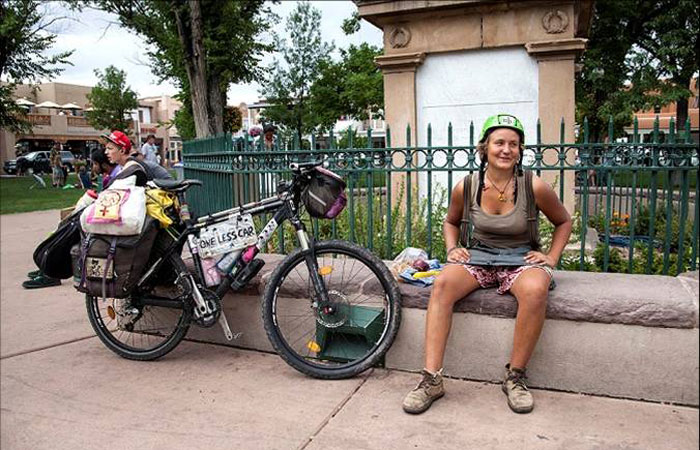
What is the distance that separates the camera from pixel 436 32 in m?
6.35

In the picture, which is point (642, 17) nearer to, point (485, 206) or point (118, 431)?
point (485, 206)

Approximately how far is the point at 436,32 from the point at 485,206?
346cm

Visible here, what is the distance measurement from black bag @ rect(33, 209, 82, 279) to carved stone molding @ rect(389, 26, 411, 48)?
3939 mm

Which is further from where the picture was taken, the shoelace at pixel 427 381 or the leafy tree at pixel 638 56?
the leafy tree at pixel 638 56

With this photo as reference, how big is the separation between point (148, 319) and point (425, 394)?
232 centimetres

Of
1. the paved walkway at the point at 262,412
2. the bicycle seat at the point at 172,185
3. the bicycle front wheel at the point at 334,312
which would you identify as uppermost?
the bicycle seat at the point at 172,185

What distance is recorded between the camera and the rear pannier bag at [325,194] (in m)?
3.65

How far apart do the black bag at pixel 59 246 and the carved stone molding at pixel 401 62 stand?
→ 12.2ft

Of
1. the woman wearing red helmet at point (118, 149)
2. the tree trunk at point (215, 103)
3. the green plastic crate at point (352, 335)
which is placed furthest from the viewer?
the tree trunk at point (215, 103)

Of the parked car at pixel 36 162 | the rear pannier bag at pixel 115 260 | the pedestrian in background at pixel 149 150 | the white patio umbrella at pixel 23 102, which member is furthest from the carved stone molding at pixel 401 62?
the parked car at pixel 36 162

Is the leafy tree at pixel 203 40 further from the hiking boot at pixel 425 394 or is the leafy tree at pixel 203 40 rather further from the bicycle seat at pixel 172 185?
the hiking boot at pixel 425 394

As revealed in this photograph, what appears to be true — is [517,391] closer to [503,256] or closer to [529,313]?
[529,313]

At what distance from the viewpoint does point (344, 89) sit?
2895cm

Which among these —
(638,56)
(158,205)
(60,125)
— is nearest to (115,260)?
(158,205)
